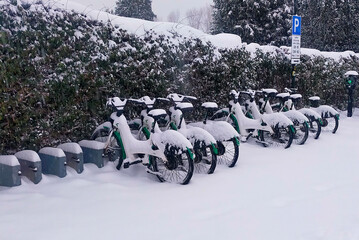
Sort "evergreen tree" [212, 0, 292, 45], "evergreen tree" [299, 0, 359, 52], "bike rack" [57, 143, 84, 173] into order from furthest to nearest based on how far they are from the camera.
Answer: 1. "evergreen tree" [212, 0, 292, 45]
2. "evergreen tree" [299, 0, 359, 52]
3. "bike rack" [57, 143, 84, 173]

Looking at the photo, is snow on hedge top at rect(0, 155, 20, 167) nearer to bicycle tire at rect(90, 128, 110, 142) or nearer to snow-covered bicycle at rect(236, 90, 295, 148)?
bicycle tire at rect(90, 128, 110, 142)

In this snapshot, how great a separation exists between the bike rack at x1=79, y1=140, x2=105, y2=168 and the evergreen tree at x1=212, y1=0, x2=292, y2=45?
15.3 m

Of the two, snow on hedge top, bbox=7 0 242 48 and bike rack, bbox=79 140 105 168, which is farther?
snow on hedge top, bbox=7 0 242 48

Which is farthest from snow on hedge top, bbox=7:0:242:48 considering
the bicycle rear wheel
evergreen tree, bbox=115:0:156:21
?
evergreen tree, bbox=115:0:156:21

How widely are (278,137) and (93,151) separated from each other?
3.21 metres

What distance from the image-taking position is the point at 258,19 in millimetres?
19266

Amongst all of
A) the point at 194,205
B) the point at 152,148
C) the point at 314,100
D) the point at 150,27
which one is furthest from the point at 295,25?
the point at 194,205

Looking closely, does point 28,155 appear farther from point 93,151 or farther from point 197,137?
point 197,137

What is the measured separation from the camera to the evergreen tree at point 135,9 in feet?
96.7

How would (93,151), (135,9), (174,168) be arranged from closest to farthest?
(174,168) → (93,151) → (135,9)

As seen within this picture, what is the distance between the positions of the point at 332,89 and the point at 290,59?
208cm

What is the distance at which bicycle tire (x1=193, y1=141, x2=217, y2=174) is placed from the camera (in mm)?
4700

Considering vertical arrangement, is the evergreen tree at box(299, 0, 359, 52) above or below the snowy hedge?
above

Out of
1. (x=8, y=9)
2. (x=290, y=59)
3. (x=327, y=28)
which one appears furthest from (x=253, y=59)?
(x=327, y=28)
